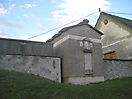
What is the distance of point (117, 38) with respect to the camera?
19.6 metres

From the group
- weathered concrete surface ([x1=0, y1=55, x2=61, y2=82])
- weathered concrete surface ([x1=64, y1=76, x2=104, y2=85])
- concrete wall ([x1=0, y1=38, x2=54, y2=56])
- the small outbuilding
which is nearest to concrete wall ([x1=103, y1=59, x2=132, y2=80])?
the small outbuilding

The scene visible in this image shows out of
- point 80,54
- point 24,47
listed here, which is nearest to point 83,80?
point 80,54

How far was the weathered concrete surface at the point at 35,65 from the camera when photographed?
11906mm

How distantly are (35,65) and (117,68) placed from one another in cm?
1022

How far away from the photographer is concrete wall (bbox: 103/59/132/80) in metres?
15.6

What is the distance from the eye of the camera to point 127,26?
18.4 m

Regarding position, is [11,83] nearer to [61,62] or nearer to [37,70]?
[37,70]

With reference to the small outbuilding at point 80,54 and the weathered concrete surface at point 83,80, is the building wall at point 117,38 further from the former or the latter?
the weathered concrete surface at point 83,80

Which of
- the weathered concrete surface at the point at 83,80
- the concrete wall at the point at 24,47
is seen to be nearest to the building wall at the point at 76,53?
the weathered concrete surface at the point at 83,80

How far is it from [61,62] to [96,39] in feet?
16.8

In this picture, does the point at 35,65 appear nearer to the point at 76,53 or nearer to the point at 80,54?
the point at 76,53

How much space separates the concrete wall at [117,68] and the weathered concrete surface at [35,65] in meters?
6.15

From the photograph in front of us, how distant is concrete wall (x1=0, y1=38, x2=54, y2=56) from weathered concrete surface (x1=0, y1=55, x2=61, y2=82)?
4.00 ft

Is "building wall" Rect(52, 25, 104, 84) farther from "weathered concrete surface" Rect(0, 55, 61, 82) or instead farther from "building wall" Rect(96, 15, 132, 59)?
"building wall" Rect(96, 15, 132, 59)
